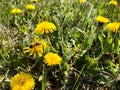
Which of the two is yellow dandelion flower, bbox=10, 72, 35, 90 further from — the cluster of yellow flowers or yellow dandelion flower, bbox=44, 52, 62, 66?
yellow dandelion flower, bbox=44, 52, 62, 66

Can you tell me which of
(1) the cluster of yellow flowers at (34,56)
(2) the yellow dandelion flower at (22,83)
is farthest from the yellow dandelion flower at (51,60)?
(2) the yellow dandelion flower at (22,83)

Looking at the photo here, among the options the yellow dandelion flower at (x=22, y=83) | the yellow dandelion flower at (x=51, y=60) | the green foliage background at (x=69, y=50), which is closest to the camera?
the yellow dandelion flower at (x=22, y=83)

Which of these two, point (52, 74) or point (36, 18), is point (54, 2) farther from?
point (52, 74)

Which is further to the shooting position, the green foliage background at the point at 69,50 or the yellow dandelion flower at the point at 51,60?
the green foliage background at the point at 69,50

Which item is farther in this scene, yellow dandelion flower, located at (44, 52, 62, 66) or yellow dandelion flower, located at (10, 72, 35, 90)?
yellow dandelion flower, located at (44, 52, 62, 66)

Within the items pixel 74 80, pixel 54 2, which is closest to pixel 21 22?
pixel 54 2

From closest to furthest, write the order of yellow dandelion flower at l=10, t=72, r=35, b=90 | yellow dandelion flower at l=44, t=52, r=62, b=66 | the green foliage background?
yellow dandelion flower at l=10, t=72, r=35, b=90 < yellow dandelion flower at l=44, t=52, r=62, b=66 < the green foliage background

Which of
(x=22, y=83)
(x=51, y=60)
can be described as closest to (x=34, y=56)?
(x=51, y=60)

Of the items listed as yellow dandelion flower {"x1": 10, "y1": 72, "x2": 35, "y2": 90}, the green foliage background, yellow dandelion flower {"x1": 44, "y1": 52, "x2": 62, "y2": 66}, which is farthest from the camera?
the green foliage background

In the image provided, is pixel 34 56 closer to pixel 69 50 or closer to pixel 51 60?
pixel 51 60

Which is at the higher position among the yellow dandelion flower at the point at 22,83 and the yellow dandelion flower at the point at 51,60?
the yellow dandelion flower at the point at 51,60

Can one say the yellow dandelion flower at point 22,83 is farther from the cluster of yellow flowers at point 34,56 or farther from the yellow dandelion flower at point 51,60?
the yellow dandelion flower at point 51,60

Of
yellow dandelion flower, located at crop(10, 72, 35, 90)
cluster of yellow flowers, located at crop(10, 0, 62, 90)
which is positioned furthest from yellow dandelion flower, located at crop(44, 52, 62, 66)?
yellow dandelion flower, located at crop(10, 72, 35, 90)
